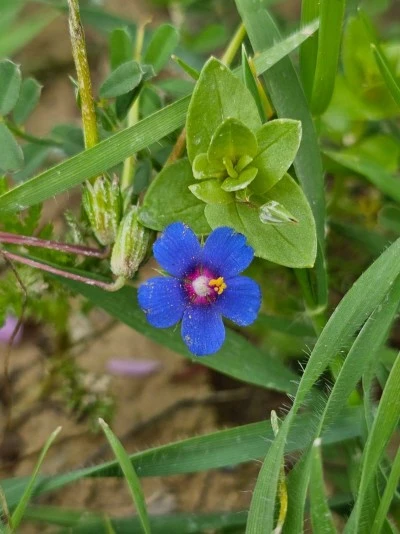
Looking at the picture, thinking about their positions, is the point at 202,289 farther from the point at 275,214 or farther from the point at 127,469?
the point at 127,469

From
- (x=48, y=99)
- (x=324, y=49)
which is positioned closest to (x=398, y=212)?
(x=324, y=49)

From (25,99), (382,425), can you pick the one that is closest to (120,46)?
(25,99)

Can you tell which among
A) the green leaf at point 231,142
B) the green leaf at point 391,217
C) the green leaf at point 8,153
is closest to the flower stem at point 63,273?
the green leaf at point 8,153

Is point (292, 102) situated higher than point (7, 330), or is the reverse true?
point (292, 102)

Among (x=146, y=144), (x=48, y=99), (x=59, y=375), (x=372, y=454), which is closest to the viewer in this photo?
(x=372, y=454)

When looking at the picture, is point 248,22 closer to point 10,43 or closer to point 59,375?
point 10,43

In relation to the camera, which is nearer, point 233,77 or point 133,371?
point 233,77

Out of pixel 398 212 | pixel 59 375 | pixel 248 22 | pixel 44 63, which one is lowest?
pixel 59 375
